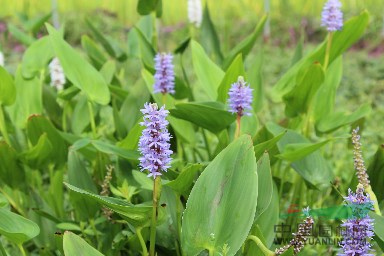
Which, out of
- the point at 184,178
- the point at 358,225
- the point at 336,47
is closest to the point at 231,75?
the point at 184,178

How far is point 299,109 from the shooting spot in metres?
1.80

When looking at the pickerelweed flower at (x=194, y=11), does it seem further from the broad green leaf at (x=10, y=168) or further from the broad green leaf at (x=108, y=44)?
the broad green leaf at (x=10, y=168)

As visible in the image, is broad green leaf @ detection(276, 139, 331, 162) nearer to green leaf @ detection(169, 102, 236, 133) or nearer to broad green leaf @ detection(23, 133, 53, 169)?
green leaf @ detection(169, 102, 236, 133)

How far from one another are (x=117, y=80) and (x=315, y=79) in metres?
0.71

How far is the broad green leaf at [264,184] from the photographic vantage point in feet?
4.13

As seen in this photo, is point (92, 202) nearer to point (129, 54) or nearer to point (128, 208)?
point (128, 208)

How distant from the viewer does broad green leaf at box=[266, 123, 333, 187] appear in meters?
1.58

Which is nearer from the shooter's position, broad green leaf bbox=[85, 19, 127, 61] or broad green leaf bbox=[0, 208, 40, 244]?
broad green leaf bbox=[0, 208, 40, 244]

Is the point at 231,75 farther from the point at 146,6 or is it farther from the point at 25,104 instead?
the point at 25,104

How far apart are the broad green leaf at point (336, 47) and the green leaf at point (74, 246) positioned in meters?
0.94

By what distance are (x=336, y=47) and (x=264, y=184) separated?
2.46 feet

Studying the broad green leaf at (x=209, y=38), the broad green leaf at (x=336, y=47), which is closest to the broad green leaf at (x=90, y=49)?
the broad green leaf at (x=209, y=38)

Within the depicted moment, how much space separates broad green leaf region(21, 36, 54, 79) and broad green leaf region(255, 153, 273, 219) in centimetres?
94

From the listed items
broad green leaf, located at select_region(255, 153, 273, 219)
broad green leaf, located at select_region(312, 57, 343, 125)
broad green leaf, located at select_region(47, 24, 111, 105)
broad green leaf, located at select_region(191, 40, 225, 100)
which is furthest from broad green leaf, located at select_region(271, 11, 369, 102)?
broad green leaf, located at select_region(255, 153, 273, 219)
